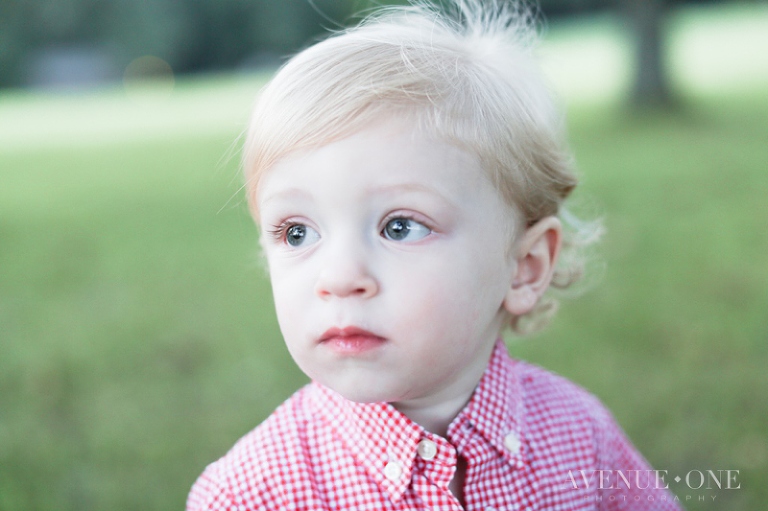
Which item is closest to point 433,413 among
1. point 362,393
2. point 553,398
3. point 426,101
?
point 362,393

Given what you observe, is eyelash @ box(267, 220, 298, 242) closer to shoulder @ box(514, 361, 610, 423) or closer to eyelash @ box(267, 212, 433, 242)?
eyelash @ box(267, 212, 433, 242)

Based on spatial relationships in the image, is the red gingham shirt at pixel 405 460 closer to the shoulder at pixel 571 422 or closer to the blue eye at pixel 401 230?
the shoulder at pixel 571 422

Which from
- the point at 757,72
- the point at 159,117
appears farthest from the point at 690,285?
the point at 159,117

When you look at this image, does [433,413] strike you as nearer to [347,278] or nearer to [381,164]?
[347,278]

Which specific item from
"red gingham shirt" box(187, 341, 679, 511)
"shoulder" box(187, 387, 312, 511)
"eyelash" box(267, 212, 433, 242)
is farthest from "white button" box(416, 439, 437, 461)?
"eyelash" box(267, 212, 433, 242)

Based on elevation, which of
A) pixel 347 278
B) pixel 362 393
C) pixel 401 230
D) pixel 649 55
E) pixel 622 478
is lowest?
pixel 622 478

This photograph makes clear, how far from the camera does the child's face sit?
1.60 m

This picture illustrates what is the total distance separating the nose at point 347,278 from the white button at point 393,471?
1.31ft

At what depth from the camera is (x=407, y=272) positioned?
5.30ft

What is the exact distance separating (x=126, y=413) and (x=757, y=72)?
547 inches

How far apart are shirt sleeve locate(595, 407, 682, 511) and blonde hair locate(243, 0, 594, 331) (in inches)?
23.5

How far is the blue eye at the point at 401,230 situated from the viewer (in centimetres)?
165

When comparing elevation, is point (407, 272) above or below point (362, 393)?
above

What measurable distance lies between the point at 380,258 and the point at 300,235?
0.65ft
